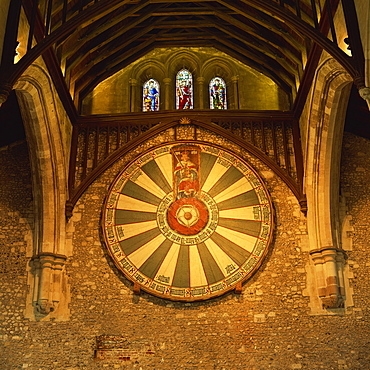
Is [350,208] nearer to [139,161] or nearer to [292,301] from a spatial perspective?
[292,301]

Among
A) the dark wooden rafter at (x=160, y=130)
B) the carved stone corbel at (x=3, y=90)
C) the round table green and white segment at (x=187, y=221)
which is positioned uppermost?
the dark wooden rafter at (x=160, y=130)

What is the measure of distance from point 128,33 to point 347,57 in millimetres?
4462

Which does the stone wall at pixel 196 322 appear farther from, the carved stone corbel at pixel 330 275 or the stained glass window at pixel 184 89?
the stained glass window at pixel 184 89

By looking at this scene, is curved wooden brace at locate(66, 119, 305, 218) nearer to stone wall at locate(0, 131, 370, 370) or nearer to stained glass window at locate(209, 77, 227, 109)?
stone wall at locate(0, 131, 370, 370)

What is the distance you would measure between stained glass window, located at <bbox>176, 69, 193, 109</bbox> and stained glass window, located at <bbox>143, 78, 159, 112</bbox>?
0.36 metres

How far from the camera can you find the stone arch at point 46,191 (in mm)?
8688

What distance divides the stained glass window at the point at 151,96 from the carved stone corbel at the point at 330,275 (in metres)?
3.70

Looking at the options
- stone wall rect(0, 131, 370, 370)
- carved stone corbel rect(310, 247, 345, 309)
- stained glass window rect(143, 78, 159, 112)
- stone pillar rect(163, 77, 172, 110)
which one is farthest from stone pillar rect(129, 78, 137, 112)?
carved stone corbel rect(310, 247, 345, 309)

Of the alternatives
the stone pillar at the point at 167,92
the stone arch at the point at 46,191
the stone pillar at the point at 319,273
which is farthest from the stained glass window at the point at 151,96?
the stone pillar at the point at 319,273

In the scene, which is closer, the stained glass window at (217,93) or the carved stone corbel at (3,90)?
the carved stone corbel at (3,90)

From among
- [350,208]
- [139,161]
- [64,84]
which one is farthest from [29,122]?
[350,208]

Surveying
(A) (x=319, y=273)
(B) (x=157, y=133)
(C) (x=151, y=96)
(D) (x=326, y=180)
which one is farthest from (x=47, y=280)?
(D) (x=326, y=180)

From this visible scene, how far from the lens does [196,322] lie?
344 inches

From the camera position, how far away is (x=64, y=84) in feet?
29.8
